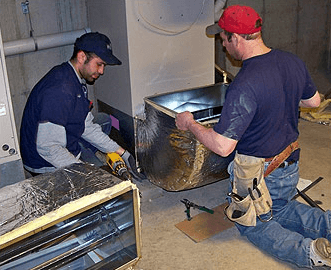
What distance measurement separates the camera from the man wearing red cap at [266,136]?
205cm

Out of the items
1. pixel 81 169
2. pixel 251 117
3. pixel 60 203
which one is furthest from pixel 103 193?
pixel 251 117

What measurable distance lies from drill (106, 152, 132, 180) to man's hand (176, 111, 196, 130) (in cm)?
44

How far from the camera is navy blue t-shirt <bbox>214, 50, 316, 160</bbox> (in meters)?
2.03

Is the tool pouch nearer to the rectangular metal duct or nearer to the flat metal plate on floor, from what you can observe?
the flat metal plate on floor

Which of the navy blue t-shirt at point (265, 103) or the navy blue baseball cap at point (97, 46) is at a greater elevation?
the navy blue baseball cap at point (97, 46)

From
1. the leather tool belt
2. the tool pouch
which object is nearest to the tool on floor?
the tool pouch

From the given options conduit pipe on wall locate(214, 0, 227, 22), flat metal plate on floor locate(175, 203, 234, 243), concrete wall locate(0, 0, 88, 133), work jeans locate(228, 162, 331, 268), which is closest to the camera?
work jeans locate(228, 162, 331, 268)

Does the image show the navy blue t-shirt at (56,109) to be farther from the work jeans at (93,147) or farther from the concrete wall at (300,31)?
the concrete wall at (300,31)

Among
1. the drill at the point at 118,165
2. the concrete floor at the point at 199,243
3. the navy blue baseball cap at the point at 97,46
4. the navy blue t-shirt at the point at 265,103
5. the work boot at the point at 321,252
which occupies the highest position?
the navy blue baseball cap at the point at 97,46

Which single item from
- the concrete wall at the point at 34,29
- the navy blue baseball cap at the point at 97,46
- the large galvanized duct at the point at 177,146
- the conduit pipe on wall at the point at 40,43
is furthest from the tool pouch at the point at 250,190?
the concrete wall at the point at 34,29

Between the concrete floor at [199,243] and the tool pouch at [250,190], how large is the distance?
0.68 feet

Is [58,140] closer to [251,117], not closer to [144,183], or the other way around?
[144,183]

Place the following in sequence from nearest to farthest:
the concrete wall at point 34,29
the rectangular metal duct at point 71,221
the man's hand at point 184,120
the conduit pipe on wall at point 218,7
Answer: the rectangular metal duct at point 71,221 → the man's hand at point 184,120 → the concrete wall at point 34,29 → the conduit pipe on wall at point 218,7

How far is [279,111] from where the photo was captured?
2131 millimetres
